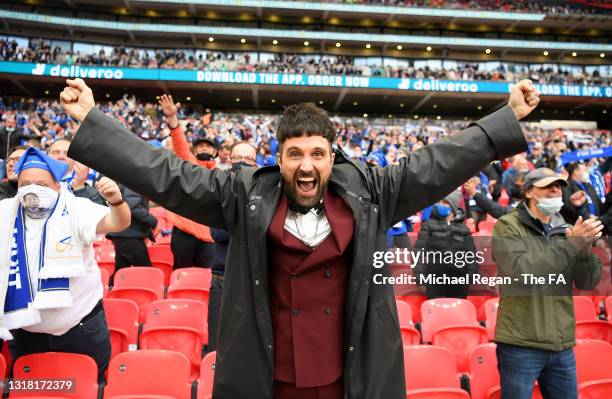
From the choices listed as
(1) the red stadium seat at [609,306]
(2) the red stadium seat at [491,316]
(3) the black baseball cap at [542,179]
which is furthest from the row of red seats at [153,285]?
(1) the red stadium seat at [609,306]

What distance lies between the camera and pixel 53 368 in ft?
7.93

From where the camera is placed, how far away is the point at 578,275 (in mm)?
2416

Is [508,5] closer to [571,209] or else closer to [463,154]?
[571,209]

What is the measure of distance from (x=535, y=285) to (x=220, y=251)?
→ 6.22 feet

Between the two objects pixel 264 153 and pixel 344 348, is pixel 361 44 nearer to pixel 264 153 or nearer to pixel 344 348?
pixel 264 153

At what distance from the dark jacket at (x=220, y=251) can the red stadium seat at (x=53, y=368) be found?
0.94m

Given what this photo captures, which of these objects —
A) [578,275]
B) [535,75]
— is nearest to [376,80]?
[535,75]

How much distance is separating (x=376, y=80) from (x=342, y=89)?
1.88 metres

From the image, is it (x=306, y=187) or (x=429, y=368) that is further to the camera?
(x=429, y=368)

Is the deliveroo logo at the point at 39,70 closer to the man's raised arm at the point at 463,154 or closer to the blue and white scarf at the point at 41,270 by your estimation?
the blue and white scarf at the point at 41,270

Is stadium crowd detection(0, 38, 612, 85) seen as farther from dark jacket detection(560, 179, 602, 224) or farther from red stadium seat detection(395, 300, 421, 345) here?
red stadium seat detection(395, 300, 421, 345)

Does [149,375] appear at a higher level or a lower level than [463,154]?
lower

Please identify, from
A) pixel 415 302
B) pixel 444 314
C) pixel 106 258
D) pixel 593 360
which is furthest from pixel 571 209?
pixel 106 258

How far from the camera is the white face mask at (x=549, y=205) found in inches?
97.3
